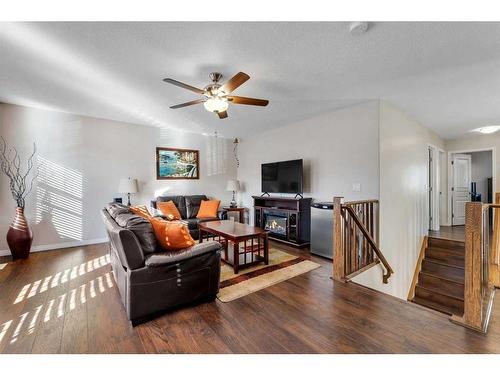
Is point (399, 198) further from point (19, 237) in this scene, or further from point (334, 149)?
point (19, 237)

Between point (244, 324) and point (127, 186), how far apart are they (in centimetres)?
368

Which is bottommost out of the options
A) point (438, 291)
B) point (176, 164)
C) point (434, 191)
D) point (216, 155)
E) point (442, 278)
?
point (438, 291)

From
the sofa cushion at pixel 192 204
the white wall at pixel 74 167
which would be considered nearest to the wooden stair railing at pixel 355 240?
the sofa cushion at pixel 192 204

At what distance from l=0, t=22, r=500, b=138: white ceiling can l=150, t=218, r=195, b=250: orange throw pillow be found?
165 cm

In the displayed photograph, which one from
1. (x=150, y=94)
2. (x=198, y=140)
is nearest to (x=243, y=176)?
(x=198, y=140)

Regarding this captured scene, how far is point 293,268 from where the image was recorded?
3.15 m

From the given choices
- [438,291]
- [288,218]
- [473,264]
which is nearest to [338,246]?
[473,264]

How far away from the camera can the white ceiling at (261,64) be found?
1855 mm

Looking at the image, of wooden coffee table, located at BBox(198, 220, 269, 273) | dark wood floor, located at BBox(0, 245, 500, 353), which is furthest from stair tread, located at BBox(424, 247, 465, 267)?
wooden coffee table, located at BBox(198, 220, 269, 273)

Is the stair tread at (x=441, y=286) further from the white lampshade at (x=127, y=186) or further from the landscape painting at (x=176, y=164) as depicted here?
the white lampshade at (x=127, y=186)

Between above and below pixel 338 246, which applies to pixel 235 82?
above

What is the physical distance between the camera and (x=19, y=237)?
3457mm
